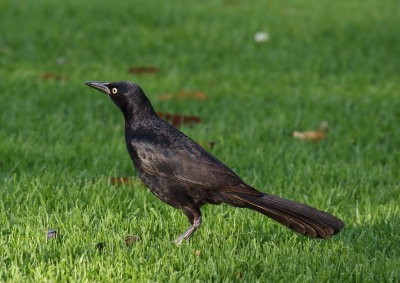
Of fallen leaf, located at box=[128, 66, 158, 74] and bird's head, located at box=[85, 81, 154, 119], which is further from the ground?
bird's head, located at box=[85, 81, 154, 119]

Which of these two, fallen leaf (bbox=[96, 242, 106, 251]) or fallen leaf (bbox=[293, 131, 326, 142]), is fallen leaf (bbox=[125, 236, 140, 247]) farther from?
fallen leaf (bbox=[293, 131, 326, 142])

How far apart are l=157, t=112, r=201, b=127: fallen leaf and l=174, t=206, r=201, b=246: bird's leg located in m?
3.42

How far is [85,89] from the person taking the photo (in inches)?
→ 349

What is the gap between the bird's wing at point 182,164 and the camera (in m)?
4.27

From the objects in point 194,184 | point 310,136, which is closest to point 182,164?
point 194,184

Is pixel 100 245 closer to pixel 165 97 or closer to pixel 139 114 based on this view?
pixel 139 114

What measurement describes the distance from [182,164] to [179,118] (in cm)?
351

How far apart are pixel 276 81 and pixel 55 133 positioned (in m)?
3.86

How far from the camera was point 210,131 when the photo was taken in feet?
24.1

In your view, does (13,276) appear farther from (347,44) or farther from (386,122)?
(347,44)

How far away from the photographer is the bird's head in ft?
15.3

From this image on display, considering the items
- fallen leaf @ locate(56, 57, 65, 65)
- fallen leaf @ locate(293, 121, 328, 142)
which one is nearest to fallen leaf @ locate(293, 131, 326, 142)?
fallen leaf @ locate(293, 121, 328, 142)

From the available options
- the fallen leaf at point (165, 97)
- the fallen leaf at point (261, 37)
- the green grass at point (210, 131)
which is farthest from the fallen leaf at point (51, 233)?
the fallen leaf at point (261, 37)

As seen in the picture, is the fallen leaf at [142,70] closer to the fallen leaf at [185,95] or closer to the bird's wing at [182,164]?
the fallen leaf at [185,95]
